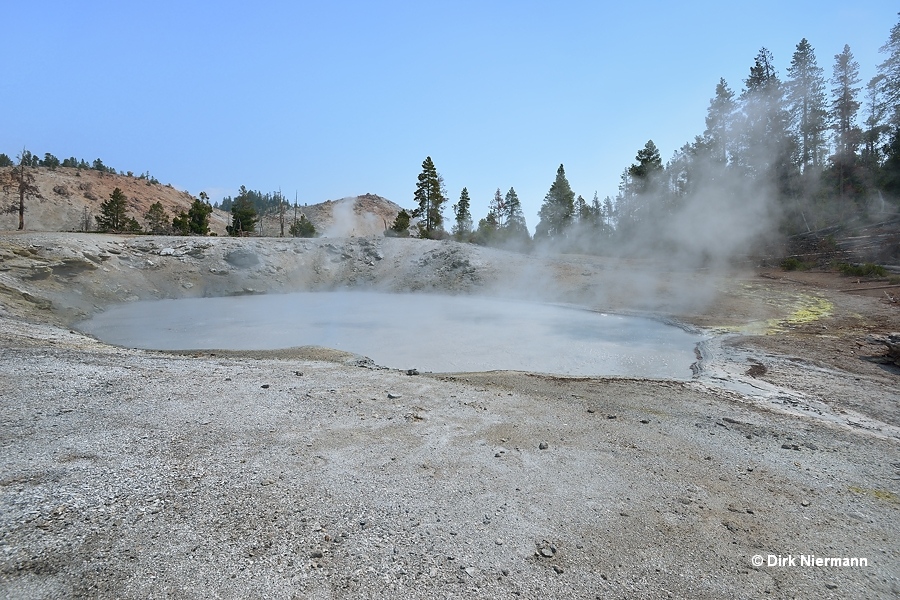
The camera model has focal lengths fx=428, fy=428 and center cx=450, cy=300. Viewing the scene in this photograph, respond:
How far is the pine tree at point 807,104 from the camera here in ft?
87.6

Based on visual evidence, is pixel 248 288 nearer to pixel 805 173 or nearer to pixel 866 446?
pixel 866 446

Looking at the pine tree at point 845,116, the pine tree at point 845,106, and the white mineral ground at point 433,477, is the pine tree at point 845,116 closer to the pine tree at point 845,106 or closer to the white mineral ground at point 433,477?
the pine tree at point 845,106

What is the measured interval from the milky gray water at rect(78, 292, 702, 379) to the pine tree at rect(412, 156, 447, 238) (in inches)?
942

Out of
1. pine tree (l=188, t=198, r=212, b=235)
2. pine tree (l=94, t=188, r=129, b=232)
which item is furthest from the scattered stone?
pine tree (l=94, t=188, r=129, b=232)

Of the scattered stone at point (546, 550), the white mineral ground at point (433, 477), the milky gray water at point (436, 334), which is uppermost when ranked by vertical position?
the milky gray water at point (436, 334)

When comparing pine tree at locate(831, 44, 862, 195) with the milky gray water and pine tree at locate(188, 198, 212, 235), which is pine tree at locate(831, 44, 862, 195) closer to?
the milky gray water

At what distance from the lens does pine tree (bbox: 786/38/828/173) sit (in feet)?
87.6

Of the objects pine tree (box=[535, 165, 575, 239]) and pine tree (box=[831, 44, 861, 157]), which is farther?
pine tree (box=[535, 165, 575, 239])

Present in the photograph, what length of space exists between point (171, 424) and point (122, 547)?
6.72ft

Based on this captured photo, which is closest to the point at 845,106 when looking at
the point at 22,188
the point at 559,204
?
the point at 559,204

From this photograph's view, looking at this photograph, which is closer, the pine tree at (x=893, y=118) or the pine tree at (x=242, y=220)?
the pine tree at (x=893, y=118)

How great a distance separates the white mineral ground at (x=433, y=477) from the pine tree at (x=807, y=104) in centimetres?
2594

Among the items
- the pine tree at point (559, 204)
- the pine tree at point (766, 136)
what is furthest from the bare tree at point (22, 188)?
the pine tree at point (766, 136)

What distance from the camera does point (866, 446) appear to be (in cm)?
449
